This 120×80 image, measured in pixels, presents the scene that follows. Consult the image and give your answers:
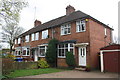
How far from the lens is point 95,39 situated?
13250 millimetres

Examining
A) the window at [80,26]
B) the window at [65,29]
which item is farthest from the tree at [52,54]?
the window at [80,26]

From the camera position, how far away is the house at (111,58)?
10.5 m

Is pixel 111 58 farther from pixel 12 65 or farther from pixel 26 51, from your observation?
pixel 26 51

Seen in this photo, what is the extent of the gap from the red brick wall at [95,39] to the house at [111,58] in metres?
1.28

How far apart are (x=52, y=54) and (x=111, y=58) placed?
7414 millimetres

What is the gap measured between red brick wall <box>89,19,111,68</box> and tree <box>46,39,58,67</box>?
16.9ft

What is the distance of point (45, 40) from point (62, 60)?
5.44 m

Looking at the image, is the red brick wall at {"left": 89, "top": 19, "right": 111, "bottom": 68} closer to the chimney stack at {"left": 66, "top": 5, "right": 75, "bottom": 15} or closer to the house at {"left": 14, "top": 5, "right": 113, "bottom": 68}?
the house at {"left": 14, "top": 5, "right": 113, "bottom": 68}

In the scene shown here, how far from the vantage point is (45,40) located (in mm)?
18266

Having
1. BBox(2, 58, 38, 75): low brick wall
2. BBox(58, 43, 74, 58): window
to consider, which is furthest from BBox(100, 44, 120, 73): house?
BBox(2, 58, 38, 75): low brick wall

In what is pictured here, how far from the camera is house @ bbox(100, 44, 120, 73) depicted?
34.6ft

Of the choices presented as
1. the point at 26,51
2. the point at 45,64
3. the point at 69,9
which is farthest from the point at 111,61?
the point at 26,51

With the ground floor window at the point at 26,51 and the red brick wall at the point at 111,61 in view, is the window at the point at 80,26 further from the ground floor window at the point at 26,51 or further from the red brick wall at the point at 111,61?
the ground floor window at the point at 26,51

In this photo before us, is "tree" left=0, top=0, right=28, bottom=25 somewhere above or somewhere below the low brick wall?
above
